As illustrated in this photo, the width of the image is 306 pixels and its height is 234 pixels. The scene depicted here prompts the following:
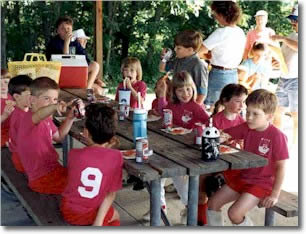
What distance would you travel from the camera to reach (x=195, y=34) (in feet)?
12.8

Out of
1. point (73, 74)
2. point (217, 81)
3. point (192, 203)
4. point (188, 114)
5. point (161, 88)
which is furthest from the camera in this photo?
point (73, 74)

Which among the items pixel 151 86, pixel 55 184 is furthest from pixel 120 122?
pixel 151 86

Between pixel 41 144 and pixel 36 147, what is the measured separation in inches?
1.2

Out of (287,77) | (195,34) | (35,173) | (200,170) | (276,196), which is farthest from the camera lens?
(287,77)

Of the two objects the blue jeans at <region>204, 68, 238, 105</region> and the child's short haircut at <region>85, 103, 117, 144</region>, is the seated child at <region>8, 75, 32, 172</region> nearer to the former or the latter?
the child's short haircut at <region>85, 103, 117, 144</region>

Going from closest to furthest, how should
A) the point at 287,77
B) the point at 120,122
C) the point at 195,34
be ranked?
the point at 120,122 → the point at 195,34 → the point at 287,77

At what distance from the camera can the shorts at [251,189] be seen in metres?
2.78

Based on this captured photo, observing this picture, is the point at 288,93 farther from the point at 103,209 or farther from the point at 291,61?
the point at 103,209

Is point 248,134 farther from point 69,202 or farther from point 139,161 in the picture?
point 69,202

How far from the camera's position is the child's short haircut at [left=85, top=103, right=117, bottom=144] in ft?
8.04

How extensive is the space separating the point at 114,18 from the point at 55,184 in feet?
26.1

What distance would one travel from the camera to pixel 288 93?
4.83 m

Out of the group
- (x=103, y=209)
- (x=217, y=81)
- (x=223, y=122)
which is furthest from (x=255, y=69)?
(x=103, y=209)

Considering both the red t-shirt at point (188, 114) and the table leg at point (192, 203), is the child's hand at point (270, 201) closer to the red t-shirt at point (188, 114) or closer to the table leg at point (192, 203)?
the table leg at point (192, 203)
